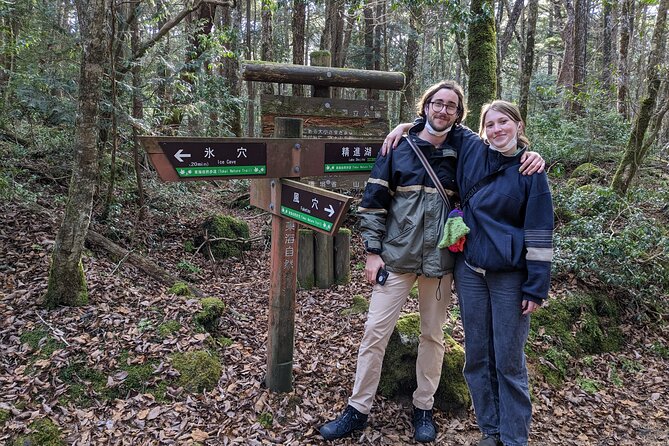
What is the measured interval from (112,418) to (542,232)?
350cm

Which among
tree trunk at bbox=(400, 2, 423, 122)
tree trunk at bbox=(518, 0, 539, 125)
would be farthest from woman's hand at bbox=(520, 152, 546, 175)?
tree trunk at bbox=(400, 2, 423, 122)

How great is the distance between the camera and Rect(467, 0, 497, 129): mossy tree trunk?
27.2 feet

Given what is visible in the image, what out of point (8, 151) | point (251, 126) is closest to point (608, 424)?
point (8, 151)

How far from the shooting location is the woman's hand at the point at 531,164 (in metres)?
3.03

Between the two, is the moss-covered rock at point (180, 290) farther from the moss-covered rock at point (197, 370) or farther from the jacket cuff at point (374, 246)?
the jacket cuff at point (374, 246)

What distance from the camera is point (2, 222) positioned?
601 centimetres

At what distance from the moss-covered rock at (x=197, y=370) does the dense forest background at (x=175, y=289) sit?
0.02 m

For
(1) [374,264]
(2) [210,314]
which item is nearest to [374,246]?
(1) [374,264]

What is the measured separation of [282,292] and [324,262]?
116 inches

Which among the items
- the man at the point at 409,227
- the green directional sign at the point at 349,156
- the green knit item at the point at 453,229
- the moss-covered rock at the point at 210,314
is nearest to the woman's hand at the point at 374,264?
the man at the point at 409,227

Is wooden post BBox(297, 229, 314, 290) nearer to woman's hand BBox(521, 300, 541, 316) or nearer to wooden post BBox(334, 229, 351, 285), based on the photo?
wooden post BBox(334, 229, 351, 285)

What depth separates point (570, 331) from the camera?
5.84 m

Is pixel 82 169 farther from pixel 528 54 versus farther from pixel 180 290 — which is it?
pixel 528 54

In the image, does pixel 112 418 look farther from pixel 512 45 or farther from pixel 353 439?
pixel 512 45
